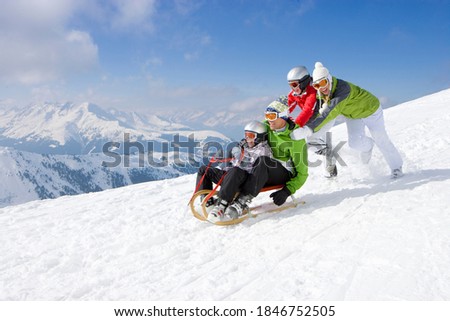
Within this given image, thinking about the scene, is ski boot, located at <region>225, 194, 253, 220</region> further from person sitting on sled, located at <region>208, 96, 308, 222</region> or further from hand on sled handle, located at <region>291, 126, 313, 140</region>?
hand on sled handle, located at <region>291, 126, 313, 140</region>

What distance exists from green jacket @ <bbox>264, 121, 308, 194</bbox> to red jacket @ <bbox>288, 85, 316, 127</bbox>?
739mm

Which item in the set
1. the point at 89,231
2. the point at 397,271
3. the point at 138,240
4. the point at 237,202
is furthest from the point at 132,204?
the point at 397,271

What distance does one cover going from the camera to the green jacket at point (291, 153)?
5559 mm

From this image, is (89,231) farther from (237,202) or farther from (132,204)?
(237,202)

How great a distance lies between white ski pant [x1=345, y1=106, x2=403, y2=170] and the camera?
6707 millimetres

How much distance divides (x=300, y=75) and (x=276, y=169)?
2172mm

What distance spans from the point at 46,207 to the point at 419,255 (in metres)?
7.47

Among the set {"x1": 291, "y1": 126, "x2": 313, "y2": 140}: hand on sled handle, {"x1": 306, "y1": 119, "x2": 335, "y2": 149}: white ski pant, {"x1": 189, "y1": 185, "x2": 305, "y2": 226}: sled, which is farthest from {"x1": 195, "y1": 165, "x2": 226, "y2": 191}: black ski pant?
{"x1": 306, "y1": 119, "x2": 335, "y2": 149}: white ski pant

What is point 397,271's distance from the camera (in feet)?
10.8

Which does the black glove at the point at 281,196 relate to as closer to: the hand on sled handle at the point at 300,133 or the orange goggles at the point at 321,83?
the hand on sled handle at the point at 300,133

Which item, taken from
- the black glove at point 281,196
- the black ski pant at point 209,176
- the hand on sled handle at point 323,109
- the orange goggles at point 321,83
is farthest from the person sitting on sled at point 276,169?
the orange goggles at point 321,83

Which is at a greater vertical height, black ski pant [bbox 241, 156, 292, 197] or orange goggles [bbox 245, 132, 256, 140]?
orange goggles [bbox 245, 132, 256, 140]

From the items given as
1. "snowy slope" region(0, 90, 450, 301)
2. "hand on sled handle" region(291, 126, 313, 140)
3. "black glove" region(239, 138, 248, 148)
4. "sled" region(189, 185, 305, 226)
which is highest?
"hand on sled handle" region(291, 126, 313, 140)

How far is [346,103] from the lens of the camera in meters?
6.34
